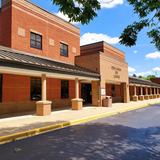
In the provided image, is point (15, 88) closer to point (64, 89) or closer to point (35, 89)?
point (35, 89)

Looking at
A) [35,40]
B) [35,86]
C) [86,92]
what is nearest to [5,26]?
[35,40]

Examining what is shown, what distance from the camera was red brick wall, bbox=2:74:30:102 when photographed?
1664 centimetres

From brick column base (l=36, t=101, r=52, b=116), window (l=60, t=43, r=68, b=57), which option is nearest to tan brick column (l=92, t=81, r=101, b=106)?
window (l=60, t=43, r=68, b=57)

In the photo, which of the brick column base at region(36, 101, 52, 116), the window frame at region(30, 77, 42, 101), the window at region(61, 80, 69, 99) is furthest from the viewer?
the window at region(61, 80, 69, 99)

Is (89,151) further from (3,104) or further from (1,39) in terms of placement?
(1,39)

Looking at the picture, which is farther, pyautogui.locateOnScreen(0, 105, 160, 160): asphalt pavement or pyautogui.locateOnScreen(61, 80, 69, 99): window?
pyautogui.locateOnScreen(61, 80, 69, 99): window

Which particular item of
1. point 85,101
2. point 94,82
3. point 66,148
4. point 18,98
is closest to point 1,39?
point 18,98

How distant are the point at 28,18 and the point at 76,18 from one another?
1415cm

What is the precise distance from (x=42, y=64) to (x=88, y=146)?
8975 mm

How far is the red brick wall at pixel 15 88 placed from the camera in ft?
54.6

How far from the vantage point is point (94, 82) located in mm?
23562

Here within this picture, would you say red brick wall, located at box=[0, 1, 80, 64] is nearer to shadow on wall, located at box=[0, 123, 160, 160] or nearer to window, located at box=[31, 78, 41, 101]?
window, located at box=[31, 78, 41, 101]

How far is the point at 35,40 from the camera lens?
68.2 feet

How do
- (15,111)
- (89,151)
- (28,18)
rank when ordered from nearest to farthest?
(89,151)
(15,111)
(28,18)
